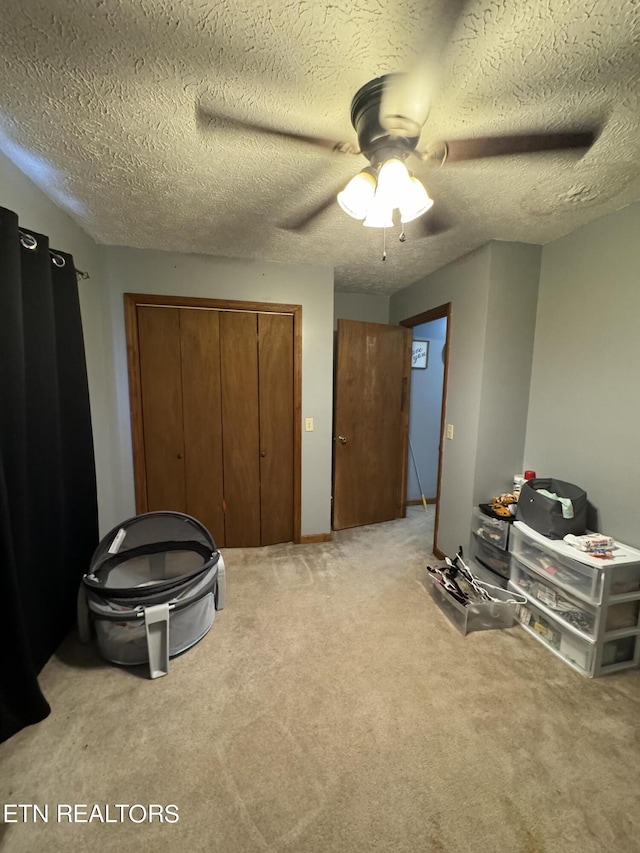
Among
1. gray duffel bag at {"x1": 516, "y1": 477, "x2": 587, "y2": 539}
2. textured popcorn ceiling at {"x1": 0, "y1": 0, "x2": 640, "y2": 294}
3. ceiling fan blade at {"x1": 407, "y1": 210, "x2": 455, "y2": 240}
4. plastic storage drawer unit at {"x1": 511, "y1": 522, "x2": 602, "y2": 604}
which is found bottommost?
plastic storage drawer unit at {"x1": 511, "y1": 522, "x2": 602, "y2": 604}

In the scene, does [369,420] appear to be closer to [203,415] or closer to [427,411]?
[427,411]

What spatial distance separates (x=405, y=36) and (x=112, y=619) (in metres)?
2.38

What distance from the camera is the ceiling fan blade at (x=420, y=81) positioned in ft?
2.72

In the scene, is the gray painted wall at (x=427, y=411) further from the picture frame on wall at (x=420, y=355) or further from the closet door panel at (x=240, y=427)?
the closet door panel at (x=240, y=427)

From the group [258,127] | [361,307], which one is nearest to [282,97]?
[258,127]

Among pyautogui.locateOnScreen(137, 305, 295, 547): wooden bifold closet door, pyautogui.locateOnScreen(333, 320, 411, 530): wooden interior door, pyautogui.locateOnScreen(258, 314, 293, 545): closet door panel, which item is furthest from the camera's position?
pyautogui.locateOnScreen(333, 320, 411, 530): wooden interior door

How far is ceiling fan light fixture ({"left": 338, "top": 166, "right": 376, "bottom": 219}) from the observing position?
112cm

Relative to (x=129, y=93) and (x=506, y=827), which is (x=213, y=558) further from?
(x=129, y=93)

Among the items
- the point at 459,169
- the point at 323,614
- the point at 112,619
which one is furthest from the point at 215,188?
the point at 323,614

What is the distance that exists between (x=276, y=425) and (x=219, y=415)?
1.54 feet

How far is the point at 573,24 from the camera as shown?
2.73 ft

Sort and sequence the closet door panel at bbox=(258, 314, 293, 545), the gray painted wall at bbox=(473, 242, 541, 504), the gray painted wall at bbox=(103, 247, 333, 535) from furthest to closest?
the closet door panel at bbox=(258, 314, 293, 545) → the gray painted wall at bbox=(103, 247, 333, 535) → the gray painted wall at bbox=(473, 242, 541, 504)

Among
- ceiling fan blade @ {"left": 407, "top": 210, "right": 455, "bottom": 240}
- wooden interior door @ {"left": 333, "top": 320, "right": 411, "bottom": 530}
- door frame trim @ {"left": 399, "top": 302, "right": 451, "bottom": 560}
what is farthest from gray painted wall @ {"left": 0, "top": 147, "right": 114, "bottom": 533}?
door frame trim @ {"left": 399, "top": 302, "right": 451, "bottom": 560}

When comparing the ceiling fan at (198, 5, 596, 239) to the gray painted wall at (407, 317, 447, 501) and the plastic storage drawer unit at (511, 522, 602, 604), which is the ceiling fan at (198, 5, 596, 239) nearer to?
the plastic storage drawer unit at (511, 522, 602, 604)
